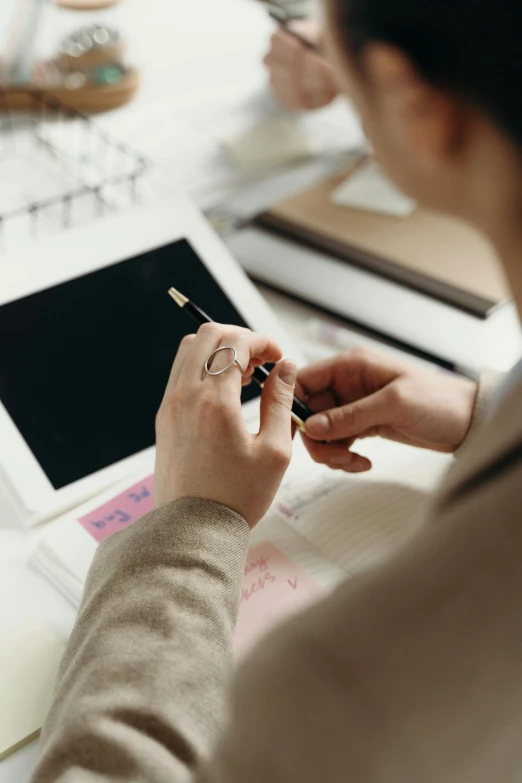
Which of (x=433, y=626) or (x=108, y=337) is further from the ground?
(x=433, y=626)

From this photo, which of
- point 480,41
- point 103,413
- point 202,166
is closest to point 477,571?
point 480,41

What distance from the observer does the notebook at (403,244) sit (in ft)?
3.05

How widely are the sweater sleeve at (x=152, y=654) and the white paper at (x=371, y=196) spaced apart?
62 centimetres

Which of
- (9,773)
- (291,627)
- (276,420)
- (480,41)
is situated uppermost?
(480,41)

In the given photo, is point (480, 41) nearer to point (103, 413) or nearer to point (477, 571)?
point (477, 571)

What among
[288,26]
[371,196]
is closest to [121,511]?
[371,196]

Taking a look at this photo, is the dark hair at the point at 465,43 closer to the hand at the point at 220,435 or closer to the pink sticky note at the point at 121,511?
the hand at the point at 220,435

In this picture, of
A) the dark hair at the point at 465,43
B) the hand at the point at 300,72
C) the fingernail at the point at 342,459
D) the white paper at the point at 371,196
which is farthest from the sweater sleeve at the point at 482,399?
the hand at the point at 300,72

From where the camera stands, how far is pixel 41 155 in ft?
3.72

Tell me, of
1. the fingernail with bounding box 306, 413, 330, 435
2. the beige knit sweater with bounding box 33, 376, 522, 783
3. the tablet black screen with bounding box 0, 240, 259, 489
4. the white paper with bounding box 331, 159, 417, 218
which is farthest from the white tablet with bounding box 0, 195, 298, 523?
the beige knit sweater with bounding box 33, 376, 522, 783

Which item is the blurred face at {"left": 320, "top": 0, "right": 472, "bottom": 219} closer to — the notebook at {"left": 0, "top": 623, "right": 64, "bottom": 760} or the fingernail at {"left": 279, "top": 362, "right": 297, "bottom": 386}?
the fingernail at {"left": 279, "top": 362, "right": 297, "bottom": 386}

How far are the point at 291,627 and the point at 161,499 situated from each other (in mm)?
272

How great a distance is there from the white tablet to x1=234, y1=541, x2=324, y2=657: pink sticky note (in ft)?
0.49

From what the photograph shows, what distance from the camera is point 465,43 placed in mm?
300
